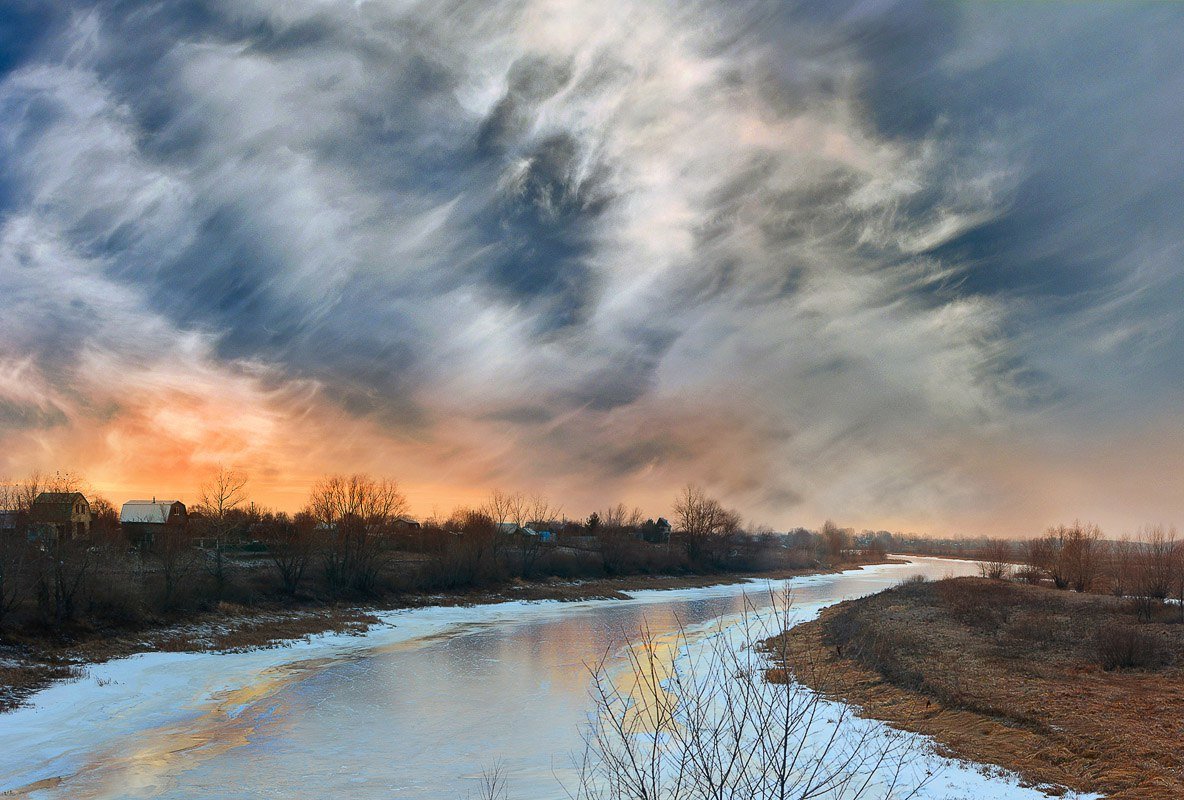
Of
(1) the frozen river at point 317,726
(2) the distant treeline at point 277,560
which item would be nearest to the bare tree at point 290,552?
(2) the distant treeline at point 277,560

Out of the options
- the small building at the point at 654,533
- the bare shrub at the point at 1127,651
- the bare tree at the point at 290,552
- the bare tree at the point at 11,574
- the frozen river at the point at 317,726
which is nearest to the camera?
the frozen river at the point at 317,726

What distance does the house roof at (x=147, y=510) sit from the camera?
92.2 metres

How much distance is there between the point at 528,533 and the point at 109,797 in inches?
2690

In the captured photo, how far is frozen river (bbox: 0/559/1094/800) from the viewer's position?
48.8ft

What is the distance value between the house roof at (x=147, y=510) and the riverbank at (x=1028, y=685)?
82071mm

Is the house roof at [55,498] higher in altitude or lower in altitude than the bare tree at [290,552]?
higher

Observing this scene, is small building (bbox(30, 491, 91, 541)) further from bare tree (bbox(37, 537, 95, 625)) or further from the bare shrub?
the bare shrub

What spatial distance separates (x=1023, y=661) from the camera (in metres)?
24.7

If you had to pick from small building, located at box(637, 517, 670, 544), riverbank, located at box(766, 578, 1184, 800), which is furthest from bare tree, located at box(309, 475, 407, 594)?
small building, located at box(637, 517, 670, 544)

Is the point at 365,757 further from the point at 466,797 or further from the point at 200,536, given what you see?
the point at 200,536

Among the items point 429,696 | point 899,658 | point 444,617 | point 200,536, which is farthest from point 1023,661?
point 200,536

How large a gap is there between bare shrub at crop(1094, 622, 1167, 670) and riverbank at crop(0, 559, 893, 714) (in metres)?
32.0

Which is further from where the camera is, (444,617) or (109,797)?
(444,617)

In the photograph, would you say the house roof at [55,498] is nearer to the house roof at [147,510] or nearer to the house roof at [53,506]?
the house roof at [53,506]
